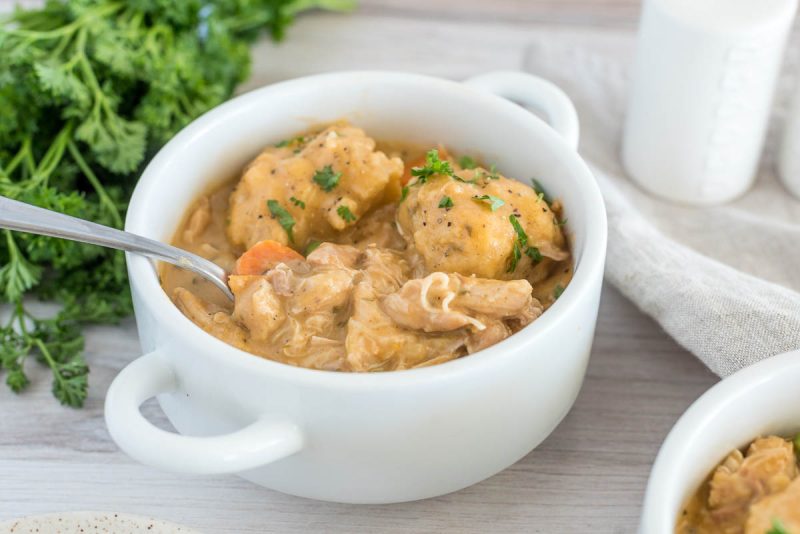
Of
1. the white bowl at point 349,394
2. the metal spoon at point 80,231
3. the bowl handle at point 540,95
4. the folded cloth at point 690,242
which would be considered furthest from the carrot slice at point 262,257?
the folded cloth at point 690,242

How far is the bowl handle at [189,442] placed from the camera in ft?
6.24

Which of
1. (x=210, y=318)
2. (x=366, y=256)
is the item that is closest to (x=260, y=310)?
(x=210, y=318)

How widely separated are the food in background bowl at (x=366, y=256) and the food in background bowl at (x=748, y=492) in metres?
0.51

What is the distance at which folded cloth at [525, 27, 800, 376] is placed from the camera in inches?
97.3

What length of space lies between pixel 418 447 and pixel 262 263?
0.60m

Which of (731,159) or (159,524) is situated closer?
(159,524)

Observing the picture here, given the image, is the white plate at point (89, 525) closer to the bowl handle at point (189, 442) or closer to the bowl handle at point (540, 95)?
the bowl handle at point (189, 442)

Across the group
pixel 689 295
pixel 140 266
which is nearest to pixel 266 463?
pixel 140 266

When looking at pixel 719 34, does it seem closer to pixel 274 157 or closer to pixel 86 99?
pixel 274 157

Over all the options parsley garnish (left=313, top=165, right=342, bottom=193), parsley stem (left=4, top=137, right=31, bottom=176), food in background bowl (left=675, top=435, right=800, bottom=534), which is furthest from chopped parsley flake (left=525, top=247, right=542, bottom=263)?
parsley stem (left=4, top=137, right=31, bottom=176)

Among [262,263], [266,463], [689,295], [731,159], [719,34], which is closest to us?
[266,463]

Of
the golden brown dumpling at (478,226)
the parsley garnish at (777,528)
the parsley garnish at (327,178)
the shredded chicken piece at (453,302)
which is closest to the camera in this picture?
the parsley garnish at (777,528)

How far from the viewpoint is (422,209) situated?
2.35m

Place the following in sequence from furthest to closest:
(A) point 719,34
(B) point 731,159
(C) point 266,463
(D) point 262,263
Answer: (B) point 731,159 → (A) point 719,34 → (D) point 262,263 → (C) point 266,463
